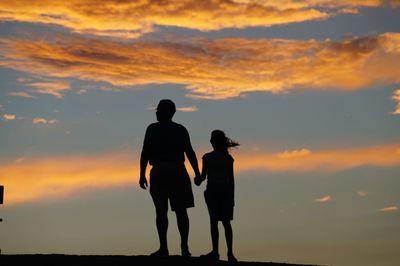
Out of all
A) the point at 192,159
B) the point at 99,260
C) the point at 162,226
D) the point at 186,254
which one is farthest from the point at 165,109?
the point at 99,260

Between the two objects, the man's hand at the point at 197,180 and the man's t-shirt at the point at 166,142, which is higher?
the man's t-shirt at the point at 166,142

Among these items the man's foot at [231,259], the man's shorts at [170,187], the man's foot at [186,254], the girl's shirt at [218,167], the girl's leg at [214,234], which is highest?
the girl's shirt at [218,167]

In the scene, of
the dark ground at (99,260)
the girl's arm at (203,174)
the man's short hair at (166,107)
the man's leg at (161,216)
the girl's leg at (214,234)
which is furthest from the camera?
the girl's arm at (203,174)

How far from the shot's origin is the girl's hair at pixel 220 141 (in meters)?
12.4

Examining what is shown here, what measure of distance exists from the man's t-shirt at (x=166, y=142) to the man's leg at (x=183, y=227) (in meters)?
0.93

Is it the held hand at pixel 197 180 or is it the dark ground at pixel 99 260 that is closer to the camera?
the dark ground at pixel 99 260

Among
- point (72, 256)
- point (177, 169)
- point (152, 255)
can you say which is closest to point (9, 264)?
point (72, 256)

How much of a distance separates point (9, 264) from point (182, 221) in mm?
3007

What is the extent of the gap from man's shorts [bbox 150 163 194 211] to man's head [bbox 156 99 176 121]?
853 mm

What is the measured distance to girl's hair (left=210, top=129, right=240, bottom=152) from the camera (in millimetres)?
12398

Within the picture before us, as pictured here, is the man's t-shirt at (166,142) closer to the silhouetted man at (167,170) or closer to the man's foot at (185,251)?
the silhouetted man at (167,170)

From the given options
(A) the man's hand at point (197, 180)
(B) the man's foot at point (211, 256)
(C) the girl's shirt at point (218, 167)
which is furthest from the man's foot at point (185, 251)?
(C) the girl's shirt at point (218, 167)

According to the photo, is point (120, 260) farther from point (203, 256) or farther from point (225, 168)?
point (225, 168)

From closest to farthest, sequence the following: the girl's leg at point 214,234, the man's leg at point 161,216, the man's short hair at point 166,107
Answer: the man's leg at point 161,216 → the man's short hair at point 166,107 → the girl's leg at point 214,234
